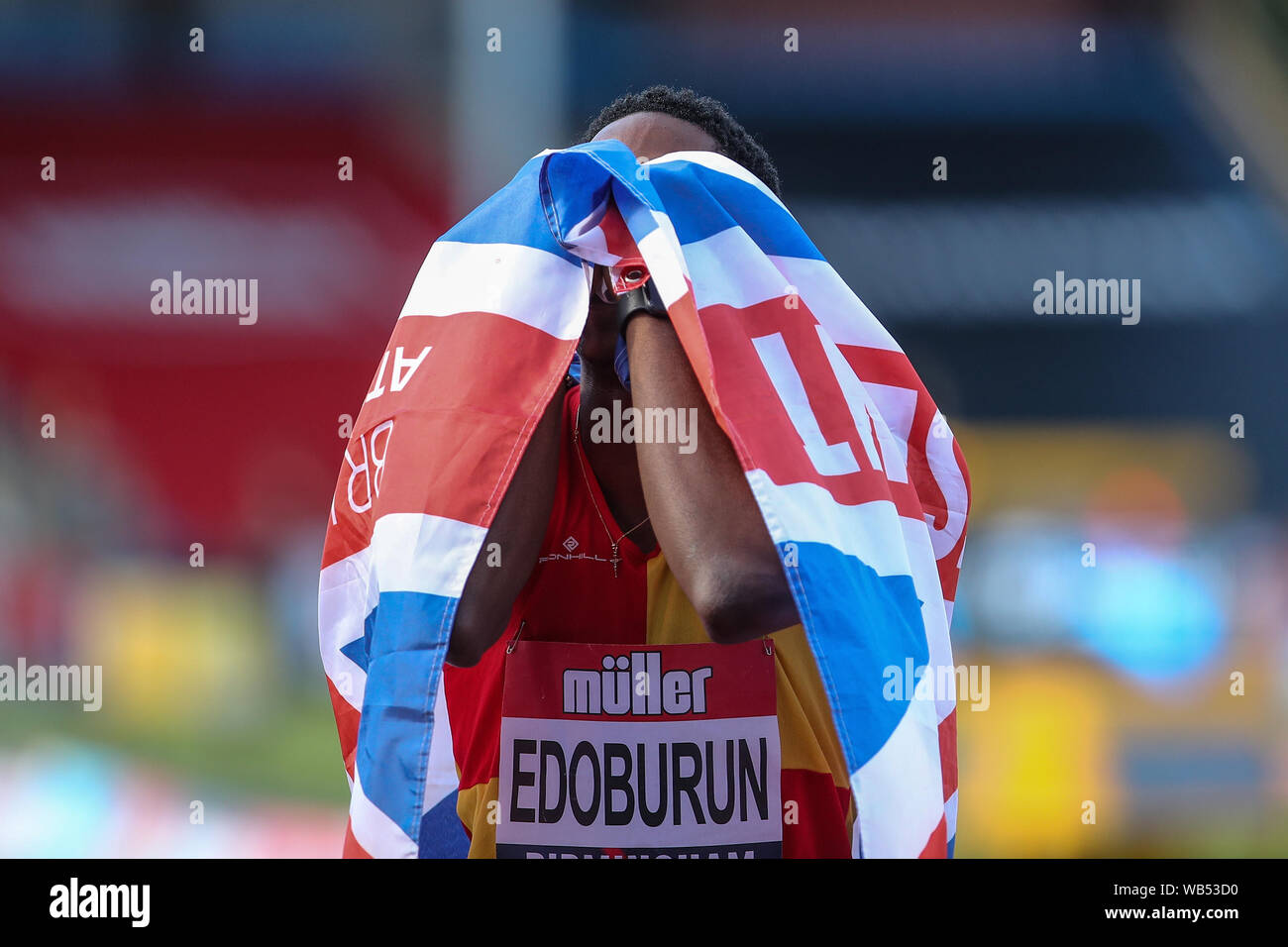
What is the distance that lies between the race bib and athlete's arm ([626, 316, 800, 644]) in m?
0.20

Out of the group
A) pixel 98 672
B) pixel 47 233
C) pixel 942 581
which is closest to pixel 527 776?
pixel 942 581

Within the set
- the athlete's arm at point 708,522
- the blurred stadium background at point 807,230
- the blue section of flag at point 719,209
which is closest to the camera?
the athlete's arm at point 708,522

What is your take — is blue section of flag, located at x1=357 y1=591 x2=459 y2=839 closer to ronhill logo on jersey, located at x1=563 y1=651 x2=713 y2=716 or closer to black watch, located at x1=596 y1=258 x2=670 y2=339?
ronhill logo on jersey, located at x1=563 y1=651 x2=713 y2=716

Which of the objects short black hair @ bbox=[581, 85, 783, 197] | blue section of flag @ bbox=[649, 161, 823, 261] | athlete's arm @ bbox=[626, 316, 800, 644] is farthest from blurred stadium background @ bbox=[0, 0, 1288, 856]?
athlete's arm @ bbox=[626, 316, 800, 644]

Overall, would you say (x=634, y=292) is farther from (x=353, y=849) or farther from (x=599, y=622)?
(x=353, y=849)

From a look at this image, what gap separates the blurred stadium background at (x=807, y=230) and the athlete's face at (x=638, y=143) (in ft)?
8.65

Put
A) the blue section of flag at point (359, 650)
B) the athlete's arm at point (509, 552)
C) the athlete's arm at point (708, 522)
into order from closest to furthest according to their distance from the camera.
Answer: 1. the athlete's arm at point (708, 522)
2. the athlete's arm at point (509, 552)
3. the blue section of flag at point (359, 650)

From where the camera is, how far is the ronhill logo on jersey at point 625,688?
1.30m

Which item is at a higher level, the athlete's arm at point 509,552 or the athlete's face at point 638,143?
the athlete's face at point 638,143

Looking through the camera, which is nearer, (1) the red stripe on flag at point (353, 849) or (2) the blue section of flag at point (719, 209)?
(1) the red stripe on flag at point (353, 849)

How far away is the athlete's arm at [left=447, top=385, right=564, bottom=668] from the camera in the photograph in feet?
3.95

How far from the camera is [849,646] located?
115cm

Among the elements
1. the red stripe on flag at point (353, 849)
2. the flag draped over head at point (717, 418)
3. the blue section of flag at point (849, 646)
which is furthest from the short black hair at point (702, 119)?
the red stripe on flag at point (353, 849)

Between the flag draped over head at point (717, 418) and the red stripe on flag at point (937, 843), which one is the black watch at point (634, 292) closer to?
the flag draped over head at point (717, 418)
